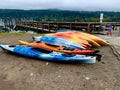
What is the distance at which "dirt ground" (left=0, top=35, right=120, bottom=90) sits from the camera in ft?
25.7

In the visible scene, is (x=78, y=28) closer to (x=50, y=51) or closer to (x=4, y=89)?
(x=50, y=51)

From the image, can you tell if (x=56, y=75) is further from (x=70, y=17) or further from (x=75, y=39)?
(x=70, y=17)

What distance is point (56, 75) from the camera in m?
8.66

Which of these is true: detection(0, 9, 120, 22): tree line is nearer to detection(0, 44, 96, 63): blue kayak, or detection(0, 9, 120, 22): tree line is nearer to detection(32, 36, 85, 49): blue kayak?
detection(32, 36, 85, 49): blue kayak

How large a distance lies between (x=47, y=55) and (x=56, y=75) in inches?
64.2

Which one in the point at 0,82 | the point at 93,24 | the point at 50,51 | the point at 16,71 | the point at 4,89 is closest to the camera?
the point at 4,89

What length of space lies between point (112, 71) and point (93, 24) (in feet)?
35.7

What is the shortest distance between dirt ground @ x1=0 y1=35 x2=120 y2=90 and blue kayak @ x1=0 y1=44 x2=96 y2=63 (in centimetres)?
17

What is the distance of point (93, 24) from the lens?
19.8 metres

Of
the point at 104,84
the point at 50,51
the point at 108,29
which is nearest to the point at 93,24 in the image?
the point at 108,29

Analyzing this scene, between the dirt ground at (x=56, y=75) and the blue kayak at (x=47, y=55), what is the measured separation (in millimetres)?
173

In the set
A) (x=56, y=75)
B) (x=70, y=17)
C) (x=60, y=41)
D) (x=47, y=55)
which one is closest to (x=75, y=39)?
(x=60, y=41)

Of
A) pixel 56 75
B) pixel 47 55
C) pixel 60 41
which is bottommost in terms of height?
pixel 56 75

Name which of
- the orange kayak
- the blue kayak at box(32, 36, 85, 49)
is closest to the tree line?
Result: the orange kayak
